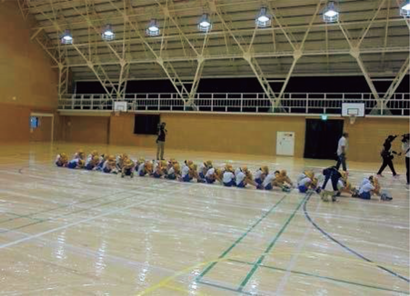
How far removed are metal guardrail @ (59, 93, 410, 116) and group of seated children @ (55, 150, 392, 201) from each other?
1548cm

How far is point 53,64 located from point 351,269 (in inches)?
1339

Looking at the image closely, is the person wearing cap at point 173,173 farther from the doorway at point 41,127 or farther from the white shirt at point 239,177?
the doorway at point 41,127

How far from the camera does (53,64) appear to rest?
33375mm

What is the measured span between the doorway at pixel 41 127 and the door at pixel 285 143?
20.1 m

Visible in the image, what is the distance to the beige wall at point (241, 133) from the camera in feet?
78.2

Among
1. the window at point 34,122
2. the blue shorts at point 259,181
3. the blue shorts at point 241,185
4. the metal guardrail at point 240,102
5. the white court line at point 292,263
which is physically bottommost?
the white court line at point 292,263

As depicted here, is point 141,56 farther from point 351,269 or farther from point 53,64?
point 351,269

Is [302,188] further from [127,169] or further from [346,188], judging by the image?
[127,169]

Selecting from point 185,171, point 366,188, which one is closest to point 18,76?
point 185,171

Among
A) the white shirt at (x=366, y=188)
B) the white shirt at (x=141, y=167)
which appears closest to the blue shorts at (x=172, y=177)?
the white shirt at (x=141, y=167)

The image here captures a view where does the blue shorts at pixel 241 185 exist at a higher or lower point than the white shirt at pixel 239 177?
lower

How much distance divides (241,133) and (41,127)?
17.8 meters

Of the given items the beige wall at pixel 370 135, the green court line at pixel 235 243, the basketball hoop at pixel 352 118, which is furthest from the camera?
the basketball hoop at pixel 352 118

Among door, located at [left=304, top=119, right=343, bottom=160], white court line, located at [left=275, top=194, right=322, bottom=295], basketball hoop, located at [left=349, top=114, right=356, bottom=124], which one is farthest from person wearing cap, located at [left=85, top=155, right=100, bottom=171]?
basketball hoop, located at [left=349, top=114, right=356, bottom=124]
